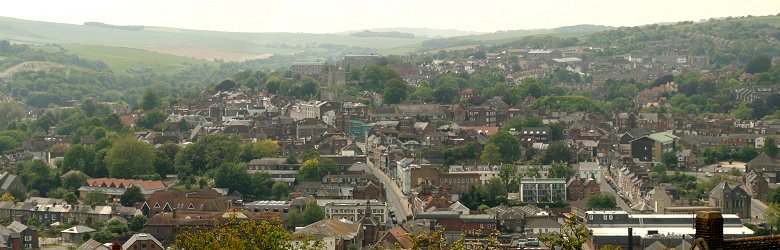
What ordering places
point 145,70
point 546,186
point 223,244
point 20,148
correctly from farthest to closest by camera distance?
point 145,70, point 20,148, point 546,186, point 223,244

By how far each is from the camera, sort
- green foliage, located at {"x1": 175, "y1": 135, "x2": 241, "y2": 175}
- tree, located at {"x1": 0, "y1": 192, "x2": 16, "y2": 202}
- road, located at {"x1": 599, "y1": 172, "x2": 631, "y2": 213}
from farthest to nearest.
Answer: green foliage, located at {"x1": 175, "y1": 135, "x2": 241, "y2": 175}, tree, located at {"x1": 0, "y1": 192, "x2": 16, "y2": 202}, road, located at {"x1": 599, "y1": 172, "x2": 631, "y2": 213}

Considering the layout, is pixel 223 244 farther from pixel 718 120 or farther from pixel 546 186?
pixel 718 120

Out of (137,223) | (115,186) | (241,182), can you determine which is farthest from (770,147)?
(137,223)

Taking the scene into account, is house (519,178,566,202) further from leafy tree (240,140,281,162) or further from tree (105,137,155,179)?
tree (105,137,155,179)

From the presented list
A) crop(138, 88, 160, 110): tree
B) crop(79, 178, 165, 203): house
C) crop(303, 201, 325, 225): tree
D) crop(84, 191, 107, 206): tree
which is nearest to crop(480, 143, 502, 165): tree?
crop(79, 178, 165, 203): house

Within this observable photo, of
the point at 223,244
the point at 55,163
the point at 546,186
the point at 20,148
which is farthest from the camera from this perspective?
the point at 20,148

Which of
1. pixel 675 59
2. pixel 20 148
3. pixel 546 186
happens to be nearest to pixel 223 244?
pixel 546 186
